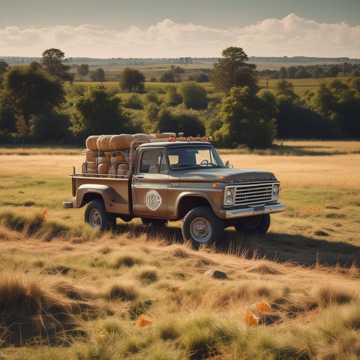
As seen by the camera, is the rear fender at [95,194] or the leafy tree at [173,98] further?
the leafy tree at [173,98]

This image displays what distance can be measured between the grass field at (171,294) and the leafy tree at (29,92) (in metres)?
85.7

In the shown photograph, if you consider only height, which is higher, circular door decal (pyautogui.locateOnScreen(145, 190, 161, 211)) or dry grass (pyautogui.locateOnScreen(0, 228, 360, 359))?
circular door decal (pyautogui.locateOnScreen(145, 190, 161, 211))

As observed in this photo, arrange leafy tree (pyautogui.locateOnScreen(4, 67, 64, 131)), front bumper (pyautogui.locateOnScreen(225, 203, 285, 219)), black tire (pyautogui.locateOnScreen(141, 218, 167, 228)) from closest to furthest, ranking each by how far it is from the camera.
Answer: front bumper (pyautogui.locateOnScreen(225, 203, 285, 219)), black tire (pyautogui.locateOnScreen(141, 218, 167, 228)), leafy tree (pyautogui.locateOnScreen(4, 67, 64, 131))

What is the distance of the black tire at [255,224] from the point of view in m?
15.9

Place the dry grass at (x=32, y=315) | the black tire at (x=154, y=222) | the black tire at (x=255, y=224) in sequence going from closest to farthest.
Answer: the dry grass at (x=32, y=315) → the black tire at (x=255, y=224) → the black tire at (x=154, y=222)

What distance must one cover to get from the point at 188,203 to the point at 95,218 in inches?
135

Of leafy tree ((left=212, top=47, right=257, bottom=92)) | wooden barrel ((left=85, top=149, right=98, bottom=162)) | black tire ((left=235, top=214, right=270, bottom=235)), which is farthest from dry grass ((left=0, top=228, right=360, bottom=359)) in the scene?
leafy tree ((left=212, top=47, right=257, bottom=92))

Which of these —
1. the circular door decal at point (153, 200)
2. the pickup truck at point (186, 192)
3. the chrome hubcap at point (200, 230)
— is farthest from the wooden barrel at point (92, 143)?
the chrome hubcap at point (200, 230)

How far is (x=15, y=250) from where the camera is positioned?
1327cm

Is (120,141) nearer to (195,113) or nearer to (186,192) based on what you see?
(186,192)

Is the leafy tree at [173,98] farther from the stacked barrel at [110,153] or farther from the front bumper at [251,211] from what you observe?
the front bumper at [251,211]

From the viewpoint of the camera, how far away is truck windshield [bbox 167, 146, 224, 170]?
49.8 feet

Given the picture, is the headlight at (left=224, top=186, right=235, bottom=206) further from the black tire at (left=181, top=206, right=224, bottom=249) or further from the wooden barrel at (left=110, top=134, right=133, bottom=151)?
the wooden barrel at (left=110, top=134, right=133, bottom=151)

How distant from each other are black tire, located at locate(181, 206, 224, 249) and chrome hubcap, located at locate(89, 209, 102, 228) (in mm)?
3333
